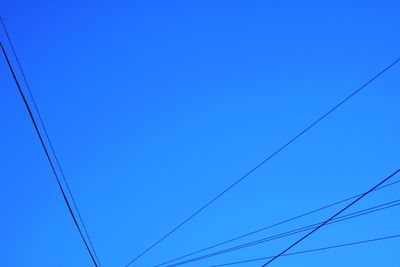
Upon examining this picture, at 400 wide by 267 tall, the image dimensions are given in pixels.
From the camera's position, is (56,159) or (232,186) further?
(232,186)

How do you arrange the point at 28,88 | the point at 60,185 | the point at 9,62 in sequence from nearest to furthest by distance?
the point at 9,62
the point at 60,185
the point at 28,88

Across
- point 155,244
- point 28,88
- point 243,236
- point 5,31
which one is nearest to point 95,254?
point 155,244

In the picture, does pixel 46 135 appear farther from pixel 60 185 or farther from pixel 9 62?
pixel 9 62

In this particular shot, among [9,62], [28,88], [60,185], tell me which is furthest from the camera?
[28,88]

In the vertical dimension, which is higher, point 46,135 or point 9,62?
point 9,62

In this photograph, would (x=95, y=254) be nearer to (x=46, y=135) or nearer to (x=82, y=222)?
(x=82, y=222)

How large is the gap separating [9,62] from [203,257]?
4193mm

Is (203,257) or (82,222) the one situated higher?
(82,222)

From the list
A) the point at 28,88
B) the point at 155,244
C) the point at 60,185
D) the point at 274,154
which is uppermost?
the point at 28,88

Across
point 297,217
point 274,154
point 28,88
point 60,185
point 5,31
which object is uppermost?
point 5,31

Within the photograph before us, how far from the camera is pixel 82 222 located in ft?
22.6

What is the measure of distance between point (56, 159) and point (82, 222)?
3.80 ft

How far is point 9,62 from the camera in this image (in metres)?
6.23

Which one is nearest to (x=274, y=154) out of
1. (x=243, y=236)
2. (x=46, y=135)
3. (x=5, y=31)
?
(x=243, y=236)
